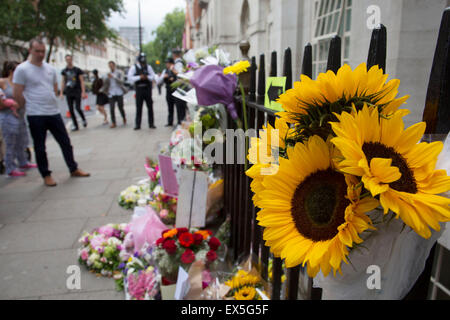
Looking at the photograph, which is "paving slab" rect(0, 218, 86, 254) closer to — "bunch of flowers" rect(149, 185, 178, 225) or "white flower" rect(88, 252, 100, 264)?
"white flower" rect(88, 252, 100, 264)

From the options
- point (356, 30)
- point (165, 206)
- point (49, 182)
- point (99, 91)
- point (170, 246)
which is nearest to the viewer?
point (170, 246)

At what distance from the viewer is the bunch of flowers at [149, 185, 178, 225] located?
11.0ft

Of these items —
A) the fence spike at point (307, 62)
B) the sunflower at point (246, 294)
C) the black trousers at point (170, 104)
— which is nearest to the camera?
the fence spike at point (307, 62)

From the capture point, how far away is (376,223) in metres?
0.74

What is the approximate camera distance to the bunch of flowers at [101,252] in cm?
288

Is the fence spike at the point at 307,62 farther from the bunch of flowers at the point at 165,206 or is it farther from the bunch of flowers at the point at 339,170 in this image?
the bunch of flowers at the point at 165,206

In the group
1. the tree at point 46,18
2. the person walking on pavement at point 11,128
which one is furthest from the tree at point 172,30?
the person walking on pavement at point 11,128

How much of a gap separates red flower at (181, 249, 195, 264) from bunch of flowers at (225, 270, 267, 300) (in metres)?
0.31

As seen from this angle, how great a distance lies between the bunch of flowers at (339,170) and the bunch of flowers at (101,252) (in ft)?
8.32

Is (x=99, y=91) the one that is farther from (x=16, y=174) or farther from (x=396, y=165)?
(x=396, y=165)

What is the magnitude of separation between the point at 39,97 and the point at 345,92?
5267 mm

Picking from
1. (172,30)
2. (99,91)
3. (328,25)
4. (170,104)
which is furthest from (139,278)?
(172,30)

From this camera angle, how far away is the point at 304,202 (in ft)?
2.55

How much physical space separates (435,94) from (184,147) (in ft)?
8.50
